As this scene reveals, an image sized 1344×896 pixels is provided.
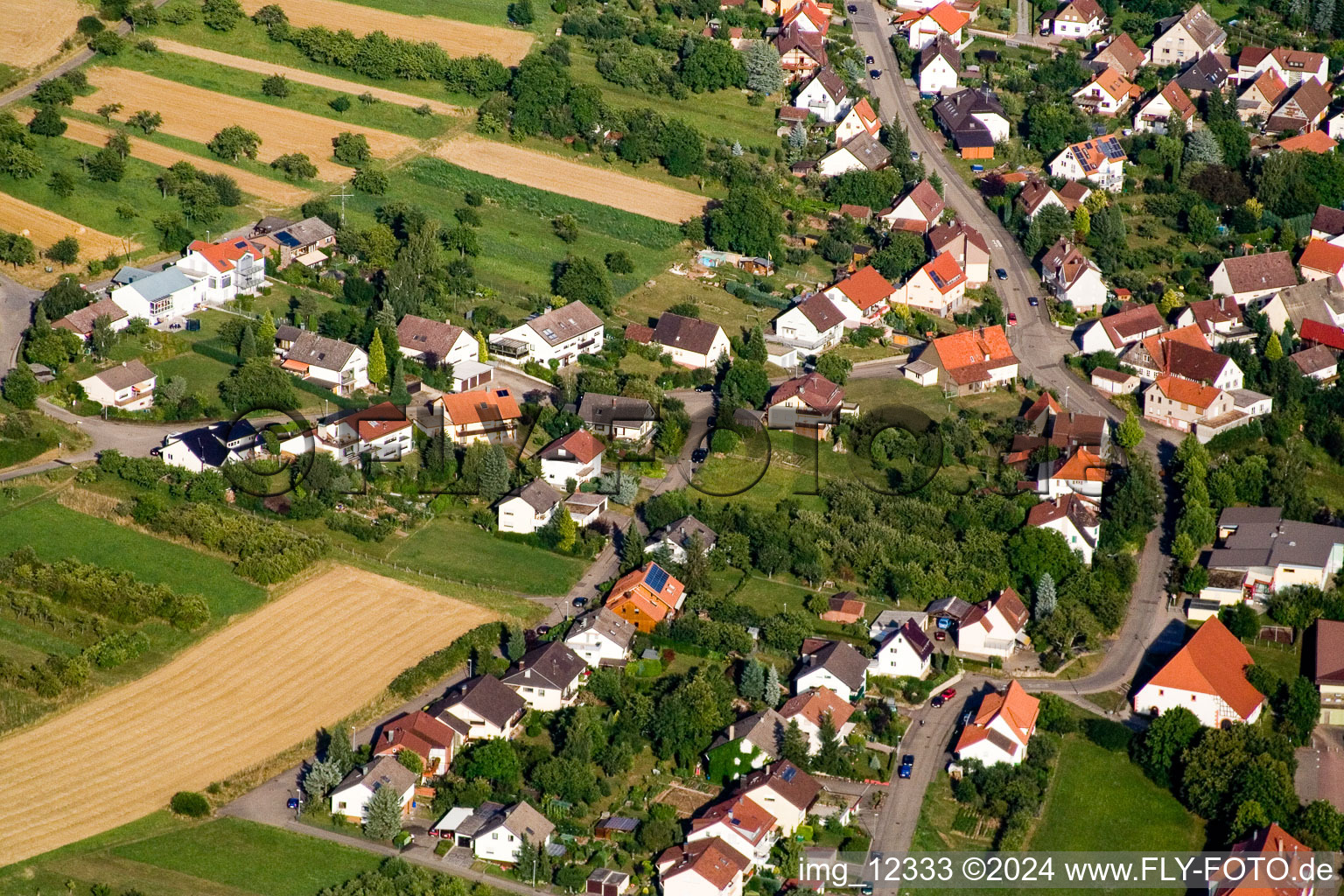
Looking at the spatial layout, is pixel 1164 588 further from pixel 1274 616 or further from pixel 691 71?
pixel 691 71

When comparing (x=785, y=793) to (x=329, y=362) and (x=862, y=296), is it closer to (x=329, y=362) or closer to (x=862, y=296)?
(x=329, y=362)

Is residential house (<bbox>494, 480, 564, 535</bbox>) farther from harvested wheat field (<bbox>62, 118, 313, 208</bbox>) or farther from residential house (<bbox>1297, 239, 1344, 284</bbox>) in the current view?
residential house (<bbox>1297, 239, 1344, 284</bbox>)

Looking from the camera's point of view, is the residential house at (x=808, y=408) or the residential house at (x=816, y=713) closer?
the residential house at (x=816, y=713)

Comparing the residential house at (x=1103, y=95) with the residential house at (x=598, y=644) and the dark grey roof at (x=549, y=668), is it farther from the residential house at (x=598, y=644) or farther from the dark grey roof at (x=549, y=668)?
the dark grey roof at (x=549, y=668)

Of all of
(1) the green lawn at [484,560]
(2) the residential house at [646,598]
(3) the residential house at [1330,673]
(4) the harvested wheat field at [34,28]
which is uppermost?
(4) the harvested wheat field at [34,28]

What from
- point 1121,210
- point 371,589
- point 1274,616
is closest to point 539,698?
point 371,589

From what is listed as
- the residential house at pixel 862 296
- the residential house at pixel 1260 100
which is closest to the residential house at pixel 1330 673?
the residential house at pixel 862 296

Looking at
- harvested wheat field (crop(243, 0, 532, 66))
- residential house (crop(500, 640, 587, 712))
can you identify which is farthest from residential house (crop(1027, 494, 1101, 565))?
harvested wheat field (crop(243, 0, 532, 66))
